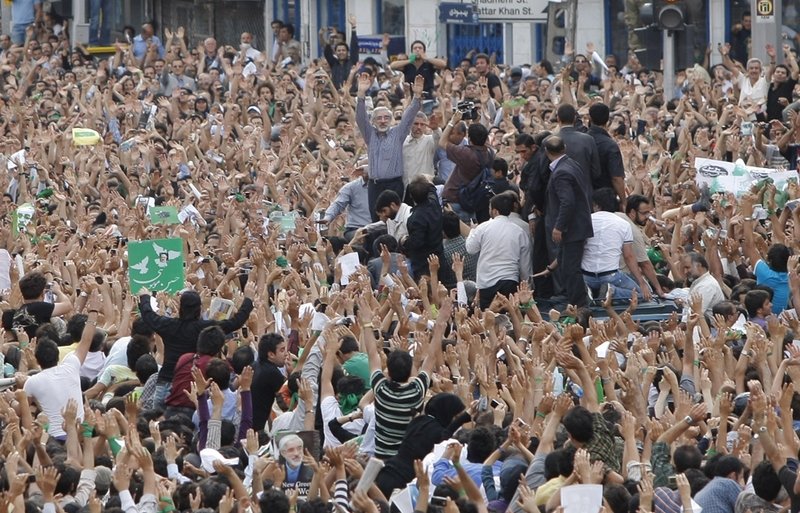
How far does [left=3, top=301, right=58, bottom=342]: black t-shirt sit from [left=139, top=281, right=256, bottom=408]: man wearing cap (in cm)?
140

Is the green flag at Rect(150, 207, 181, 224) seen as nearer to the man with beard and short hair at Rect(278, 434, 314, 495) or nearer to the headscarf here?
the headscarf

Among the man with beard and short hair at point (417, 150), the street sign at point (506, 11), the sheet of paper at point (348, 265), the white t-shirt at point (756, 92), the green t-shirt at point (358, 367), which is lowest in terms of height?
the green t-shirt at point (358, 367)

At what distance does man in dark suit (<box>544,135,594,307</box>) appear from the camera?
47.2 ft

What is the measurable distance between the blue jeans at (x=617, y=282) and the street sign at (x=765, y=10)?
7.51 meters

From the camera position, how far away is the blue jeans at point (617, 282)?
1466cm

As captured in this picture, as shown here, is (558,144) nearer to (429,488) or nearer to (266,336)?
(266,336)

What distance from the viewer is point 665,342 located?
40.4 ft

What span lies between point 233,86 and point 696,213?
1139 cm

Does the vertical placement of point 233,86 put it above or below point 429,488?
above

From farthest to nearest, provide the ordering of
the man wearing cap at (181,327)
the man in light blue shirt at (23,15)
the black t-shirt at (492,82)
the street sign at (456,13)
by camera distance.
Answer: the man in light blue shirt at (23,15) → the street sign at (456,13) → the black t-shirt at (492,82) → the man wearing cap at (181,327)

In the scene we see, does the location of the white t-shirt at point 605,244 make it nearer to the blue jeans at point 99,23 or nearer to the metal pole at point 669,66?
the metal pole at point 669,66

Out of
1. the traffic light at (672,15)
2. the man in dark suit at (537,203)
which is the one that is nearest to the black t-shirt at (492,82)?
the traffic light at (672,15)

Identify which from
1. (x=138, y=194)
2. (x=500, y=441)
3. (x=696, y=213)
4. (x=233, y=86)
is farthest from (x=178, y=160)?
(x=500, y=441)

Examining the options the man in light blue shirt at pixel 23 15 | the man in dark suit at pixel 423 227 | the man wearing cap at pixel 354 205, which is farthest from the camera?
the man in light blue shirt at pixel 23 15
